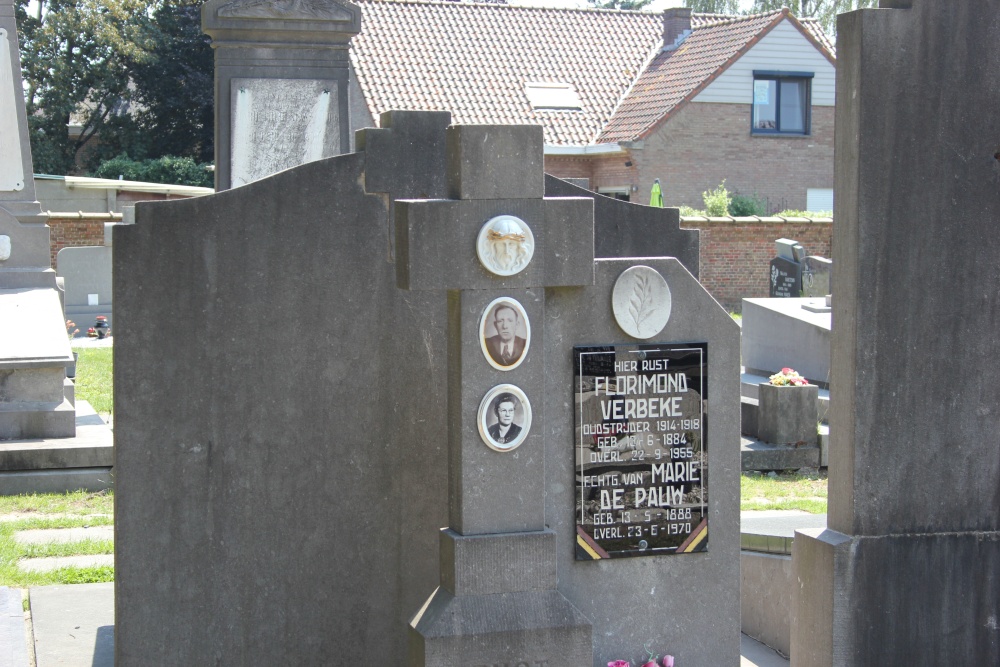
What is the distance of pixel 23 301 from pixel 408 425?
5799mm

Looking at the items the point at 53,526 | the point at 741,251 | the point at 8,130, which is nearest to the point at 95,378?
the point at 8,130

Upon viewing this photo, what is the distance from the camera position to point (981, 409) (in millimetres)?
4652

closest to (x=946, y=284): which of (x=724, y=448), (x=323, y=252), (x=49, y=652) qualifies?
(x=724, y=448)

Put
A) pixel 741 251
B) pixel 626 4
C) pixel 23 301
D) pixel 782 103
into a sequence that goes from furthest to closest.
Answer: pixel 626 4 → pixel 782 103 → pixel 741 251 → pixel 23 301

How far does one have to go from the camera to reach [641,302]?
4766 millimetres

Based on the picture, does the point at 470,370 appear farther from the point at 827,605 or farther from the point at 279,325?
the point at 827,605

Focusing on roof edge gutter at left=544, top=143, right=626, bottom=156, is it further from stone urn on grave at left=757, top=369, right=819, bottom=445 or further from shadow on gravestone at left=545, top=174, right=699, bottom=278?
shadow on gravestone at left=545, top=174, right=699, bottom=278

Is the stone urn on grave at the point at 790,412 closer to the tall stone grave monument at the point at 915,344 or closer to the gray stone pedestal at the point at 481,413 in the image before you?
the tall stone grave monument at the point at 915,344

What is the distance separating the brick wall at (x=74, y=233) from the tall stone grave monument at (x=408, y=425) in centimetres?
1868

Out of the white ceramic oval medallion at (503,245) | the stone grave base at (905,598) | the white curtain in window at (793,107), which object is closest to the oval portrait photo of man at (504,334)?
the white ceramic oval medallion at (503,245)

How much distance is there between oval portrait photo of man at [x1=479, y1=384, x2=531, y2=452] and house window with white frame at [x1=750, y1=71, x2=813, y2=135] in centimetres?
2734

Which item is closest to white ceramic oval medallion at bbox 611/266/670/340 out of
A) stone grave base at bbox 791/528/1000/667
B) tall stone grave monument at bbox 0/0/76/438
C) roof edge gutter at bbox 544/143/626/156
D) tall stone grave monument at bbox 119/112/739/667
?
tall stone grave monument at bbox 119/112/739/667

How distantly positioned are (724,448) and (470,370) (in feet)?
4.11

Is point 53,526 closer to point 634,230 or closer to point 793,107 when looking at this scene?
point 634,230
